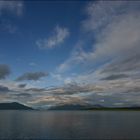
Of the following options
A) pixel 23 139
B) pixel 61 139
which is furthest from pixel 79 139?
pixel 23 139

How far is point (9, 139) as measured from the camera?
161 feet

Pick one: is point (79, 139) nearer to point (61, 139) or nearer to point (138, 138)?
point (61, 139)

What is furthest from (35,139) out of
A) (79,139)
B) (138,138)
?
(138,138)

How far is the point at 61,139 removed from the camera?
166ft

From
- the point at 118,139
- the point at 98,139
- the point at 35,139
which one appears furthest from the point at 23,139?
the point at 118,139

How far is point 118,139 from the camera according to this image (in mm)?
50000

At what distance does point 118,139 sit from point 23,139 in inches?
883

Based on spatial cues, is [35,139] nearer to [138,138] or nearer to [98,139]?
[98,139]

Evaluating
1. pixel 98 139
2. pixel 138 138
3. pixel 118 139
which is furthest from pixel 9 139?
pixel 138 138

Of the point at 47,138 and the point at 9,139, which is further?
the point at 47,138

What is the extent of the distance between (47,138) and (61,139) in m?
3.92

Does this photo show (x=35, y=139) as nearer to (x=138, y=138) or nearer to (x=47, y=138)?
(x=47, y=138)

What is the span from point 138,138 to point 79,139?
1459 centimetres

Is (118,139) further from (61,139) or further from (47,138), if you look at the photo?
(47,138)
